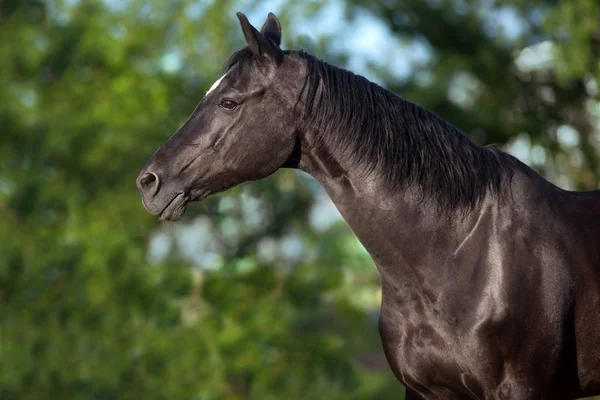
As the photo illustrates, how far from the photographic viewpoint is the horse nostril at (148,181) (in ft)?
10.8

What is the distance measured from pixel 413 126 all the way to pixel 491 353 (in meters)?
1.02

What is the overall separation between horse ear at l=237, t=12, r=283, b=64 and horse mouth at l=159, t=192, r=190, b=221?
0.71 metres

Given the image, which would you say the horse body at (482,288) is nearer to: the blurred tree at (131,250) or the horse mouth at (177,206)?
the horse mouth at (177,206)

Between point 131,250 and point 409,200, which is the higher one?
point 409,200

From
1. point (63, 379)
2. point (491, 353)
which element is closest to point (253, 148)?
point (491, 353)

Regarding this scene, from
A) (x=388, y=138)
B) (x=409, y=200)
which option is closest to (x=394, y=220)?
(x=409, y=200)

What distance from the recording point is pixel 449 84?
39.0 feet

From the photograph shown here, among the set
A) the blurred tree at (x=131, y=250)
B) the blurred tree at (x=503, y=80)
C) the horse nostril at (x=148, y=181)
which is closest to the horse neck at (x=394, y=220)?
the horse nostril at (x=148, y=181)

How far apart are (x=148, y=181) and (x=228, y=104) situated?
1.59 ft

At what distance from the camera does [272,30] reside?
363 cm

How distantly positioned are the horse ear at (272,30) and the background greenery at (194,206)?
4.97 metres

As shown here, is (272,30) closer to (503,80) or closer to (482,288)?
(482,288)

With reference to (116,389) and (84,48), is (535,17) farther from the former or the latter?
(116,389)

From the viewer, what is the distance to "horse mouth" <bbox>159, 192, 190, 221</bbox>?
3.34 metres
